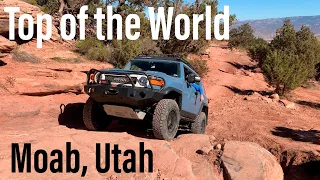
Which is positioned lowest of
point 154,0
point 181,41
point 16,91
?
point 16,91

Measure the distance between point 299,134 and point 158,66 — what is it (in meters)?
5.05

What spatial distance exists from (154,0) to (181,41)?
15.1 feet

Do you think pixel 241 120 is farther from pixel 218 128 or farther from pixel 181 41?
pixel 181 41

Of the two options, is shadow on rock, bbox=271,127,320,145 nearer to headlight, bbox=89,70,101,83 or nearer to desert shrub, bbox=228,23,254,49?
headlight, bbox=89,70,101,83

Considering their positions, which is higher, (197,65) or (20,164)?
(197,65)

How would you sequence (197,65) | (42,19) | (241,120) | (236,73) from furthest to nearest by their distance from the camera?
(236,73) → (197,65) → (42,19) → (241,120)

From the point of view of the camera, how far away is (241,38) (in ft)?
142

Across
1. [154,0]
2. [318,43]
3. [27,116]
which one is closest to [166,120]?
[27,116]

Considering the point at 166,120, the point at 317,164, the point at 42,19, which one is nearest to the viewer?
the point at 166,120

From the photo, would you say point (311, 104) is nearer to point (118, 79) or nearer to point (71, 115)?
point (71, 115)

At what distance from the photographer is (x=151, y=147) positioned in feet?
19.2

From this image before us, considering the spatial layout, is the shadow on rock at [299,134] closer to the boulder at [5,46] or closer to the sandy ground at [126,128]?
the sandy ground at [126,128]

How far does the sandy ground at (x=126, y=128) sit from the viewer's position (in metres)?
5.41

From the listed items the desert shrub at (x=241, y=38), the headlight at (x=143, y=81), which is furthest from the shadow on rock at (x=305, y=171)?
the desert shrub at (x=241, y=38)
